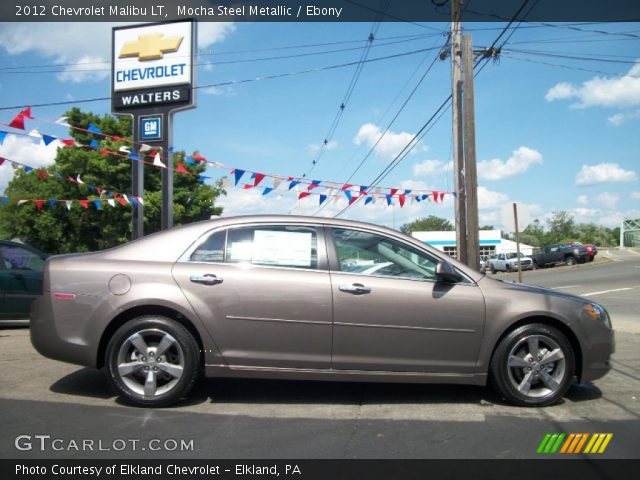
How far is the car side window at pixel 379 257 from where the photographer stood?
4.64 metres

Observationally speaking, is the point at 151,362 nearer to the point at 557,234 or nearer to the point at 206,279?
the point at 206,279

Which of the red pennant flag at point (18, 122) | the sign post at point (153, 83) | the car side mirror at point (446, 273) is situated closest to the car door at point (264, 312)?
the car side mirror at point (446, 273)

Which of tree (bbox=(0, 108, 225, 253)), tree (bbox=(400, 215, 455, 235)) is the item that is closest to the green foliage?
tree (bbox=(400, 215, 455, 235))

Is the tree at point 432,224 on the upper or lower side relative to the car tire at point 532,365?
upper

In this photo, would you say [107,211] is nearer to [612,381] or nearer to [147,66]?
[147,66]

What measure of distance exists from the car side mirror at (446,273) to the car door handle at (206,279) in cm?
179

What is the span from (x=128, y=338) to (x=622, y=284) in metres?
21.5

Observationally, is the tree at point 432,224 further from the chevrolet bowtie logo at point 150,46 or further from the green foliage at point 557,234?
the chevrolet bowtie logo at point 150,46

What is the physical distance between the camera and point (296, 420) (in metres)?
4.17

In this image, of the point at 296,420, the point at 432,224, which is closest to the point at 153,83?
the point at 296,420

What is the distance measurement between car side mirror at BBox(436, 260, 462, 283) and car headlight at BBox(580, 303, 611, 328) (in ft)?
3.68

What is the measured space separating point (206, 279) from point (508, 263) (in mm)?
37633

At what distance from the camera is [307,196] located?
1389 cm
